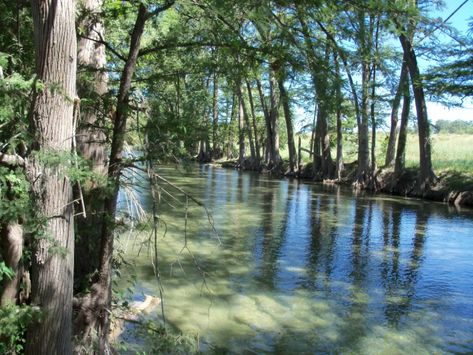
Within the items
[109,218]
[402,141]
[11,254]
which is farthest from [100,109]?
[402,141]

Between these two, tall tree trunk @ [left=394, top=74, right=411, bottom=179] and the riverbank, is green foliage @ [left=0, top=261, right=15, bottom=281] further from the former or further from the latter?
tall tree trunk @ [left=394, top=74, right=411, bottom=179]

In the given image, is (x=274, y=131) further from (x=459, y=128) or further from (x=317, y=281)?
(x=459, y=128)

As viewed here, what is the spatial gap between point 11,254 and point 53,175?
117cm

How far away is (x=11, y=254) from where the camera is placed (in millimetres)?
3863

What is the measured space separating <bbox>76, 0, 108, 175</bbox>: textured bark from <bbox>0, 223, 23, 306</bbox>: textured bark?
0.84 meters

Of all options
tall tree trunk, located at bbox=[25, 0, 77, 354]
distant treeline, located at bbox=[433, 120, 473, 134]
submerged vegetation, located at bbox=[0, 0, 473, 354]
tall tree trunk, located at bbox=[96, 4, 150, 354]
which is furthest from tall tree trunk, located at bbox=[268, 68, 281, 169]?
tall tree trunk, located at bbox=[25, 0, 77, 354]

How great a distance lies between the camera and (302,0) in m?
3.87

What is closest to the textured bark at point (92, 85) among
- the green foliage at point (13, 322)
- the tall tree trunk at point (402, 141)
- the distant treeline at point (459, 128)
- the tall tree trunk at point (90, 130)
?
the tall tree trunk at point (90, 130)

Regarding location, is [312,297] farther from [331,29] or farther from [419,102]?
[419,102]

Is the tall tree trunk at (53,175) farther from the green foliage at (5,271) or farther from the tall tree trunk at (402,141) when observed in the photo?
the tall tree trunk at (402,141)

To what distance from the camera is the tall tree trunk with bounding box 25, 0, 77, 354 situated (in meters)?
3.00

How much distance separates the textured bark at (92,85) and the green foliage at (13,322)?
1.41 metres

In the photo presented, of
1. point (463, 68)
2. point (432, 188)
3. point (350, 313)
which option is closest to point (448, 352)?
point (350, 313)

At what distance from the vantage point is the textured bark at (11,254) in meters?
3.79
